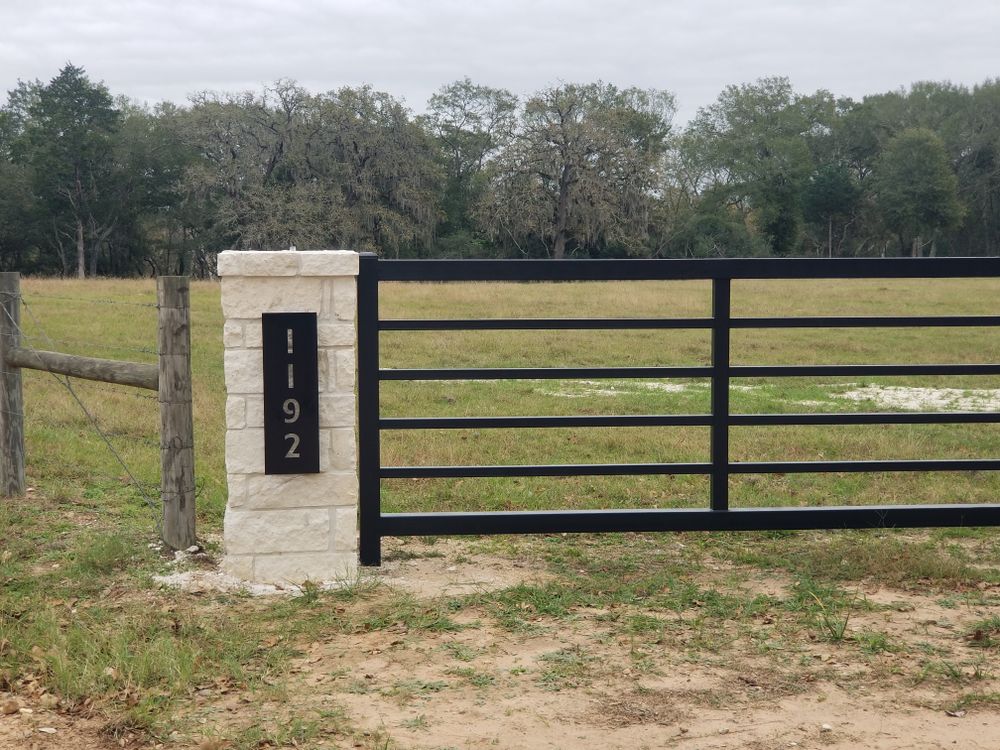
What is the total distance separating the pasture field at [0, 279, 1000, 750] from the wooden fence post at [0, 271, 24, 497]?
0.24 metres

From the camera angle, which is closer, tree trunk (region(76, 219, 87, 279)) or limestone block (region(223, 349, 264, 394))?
limestone block (region(223, 349, 264, 394))

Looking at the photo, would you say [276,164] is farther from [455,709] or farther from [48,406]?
[455,709]

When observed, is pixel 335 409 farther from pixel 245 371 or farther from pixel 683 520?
pixel 683 520

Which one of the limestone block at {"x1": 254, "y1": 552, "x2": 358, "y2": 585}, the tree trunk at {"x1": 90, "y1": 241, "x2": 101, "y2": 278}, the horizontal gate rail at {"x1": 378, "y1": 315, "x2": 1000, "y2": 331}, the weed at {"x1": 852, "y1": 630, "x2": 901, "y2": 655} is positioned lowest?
the weed at {"x1": 852, "y1": 630, "x2": 901, "y2": 655}

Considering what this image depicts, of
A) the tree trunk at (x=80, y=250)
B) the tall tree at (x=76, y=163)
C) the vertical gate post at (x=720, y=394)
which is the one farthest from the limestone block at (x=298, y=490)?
the tall tree at (x=76, y=163)

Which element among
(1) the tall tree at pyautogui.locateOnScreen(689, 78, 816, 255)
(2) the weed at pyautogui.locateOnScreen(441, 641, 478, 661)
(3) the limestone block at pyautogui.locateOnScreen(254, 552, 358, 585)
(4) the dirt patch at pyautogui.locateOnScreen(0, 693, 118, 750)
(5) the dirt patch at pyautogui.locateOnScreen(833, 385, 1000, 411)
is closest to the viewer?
(4) the dirt patch at pyautogui.locateOnScreen(0, 693, 118, 750)

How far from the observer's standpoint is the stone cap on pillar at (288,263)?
19.8ft

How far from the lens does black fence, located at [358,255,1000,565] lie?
6.41 metres

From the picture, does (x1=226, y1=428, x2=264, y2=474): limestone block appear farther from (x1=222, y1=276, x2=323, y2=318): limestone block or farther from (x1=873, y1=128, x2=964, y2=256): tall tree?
(x1=873, y1=128, x2=964, y2=256): tall tree

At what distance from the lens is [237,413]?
6117 mm

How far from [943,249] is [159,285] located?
73.8 metres

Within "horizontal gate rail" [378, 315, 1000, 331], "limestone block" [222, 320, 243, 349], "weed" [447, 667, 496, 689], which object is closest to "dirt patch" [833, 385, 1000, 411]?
"horizontal gate rail" [378, 315, 1000, 331]

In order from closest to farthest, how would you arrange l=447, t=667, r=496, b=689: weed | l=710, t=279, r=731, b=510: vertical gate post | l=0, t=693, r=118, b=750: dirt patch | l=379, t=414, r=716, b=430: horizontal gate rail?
l=0, t=693, r=118, b=750: dirt patch < l=447, t=667, r=496, b=689: weed < l=379, t=414, r=716, b=430: horizontal gate rail < l=710, t=279, r=731, b=510: vertical gate post

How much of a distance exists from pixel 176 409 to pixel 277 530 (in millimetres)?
951
